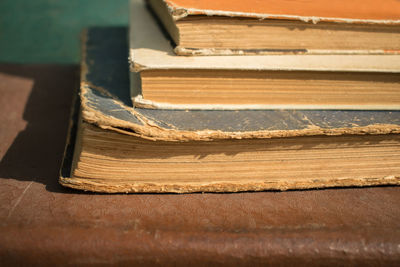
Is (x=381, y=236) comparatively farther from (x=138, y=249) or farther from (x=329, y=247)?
(x=138, y=249)

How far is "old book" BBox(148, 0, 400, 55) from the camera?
0.68m

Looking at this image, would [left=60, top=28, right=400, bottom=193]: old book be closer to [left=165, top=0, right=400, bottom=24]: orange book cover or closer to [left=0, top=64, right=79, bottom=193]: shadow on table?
[left=0, top=64, right=79, bottom=193]: shadow on table

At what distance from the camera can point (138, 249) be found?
22.9 inches

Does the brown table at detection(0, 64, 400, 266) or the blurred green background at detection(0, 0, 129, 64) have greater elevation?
the blurred green background at detection(0, 0, 129, 64)

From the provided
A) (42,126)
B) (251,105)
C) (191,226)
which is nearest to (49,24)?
(42,126)

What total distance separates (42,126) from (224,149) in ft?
1.57

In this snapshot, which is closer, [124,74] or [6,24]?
[124,74]

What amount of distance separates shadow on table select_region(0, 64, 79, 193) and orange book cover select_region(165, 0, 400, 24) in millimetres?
383

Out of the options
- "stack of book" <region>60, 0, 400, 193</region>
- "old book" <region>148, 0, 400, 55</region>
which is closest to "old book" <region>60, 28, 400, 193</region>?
"stack of book" <region>60, 0, 400, 193</region>

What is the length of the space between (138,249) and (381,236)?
15.8 inches

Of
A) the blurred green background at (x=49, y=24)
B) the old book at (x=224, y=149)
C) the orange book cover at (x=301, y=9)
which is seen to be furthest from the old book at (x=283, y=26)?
the blurred green background at (x=49, y=24)

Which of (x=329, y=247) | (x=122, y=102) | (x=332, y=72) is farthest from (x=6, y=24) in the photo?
(x=329, y=247)

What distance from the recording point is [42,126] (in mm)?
884

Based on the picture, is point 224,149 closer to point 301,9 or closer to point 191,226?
point 191,226
